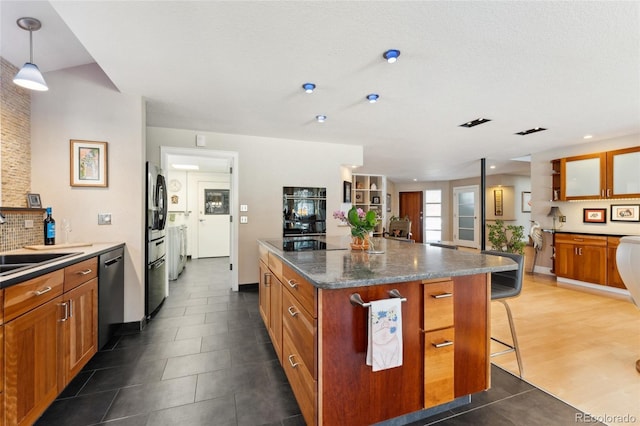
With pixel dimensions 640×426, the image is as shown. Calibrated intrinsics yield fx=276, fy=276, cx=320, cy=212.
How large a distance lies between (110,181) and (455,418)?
3.34 m

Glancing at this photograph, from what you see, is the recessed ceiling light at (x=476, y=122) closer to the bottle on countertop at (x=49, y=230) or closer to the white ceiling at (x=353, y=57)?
the white ceiling at (x=353, y=57)

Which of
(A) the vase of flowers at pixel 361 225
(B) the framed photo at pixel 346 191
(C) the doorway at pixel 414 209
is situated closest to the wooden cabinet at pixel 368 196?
(B) the framed photo at pixel 346 191

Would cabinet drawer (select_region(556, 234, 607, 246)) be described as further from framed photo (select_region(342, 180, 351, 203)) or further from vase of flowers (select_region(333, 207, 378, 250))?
vase of flowers (select_region(333, 207, 378, 250))

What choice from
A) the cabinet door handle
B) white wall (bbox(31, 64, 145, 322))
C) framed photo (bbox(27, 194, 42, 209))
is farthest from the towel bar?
framed photo (bbox(27, 194, 42, 209))

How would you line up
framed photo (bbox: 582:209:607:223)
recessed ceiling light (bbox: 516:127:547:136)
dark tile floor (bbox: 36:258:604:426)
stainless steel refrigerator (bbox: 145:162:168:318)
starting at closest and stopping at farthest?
dark tile floor (bbox: 36:258:604:426) → stainless steel refrigerator (bbox: 145:162:168:318) → recessed ceiling light (bbox: 516:127:547:136) → framed photo (bbox: 582:209:607:223)

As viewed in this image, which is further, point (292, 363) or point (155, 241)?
point (155, 241)

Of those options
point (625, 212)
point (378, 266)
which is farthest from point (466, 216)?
point (378, 266)

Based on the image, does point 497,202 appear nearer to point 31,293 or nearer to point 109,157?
point 109,157

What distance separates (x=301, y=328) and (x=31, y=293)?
1.39 m

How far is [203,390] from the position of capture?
5.96 ft

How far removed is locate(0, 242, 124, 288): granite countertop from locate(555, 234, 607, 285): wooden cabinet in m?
6.28

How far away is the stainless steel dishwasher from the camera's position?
222cm

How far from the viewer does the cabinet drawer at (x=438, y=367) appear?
4.83ft

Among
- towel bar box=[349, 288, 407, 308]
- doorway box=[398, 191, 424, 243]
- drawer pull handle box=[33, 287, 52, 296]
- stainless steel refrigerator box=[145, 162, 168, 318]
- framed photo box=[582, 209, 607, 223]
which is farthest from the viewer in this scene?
doorway box=[398, 191, 424, 243]
